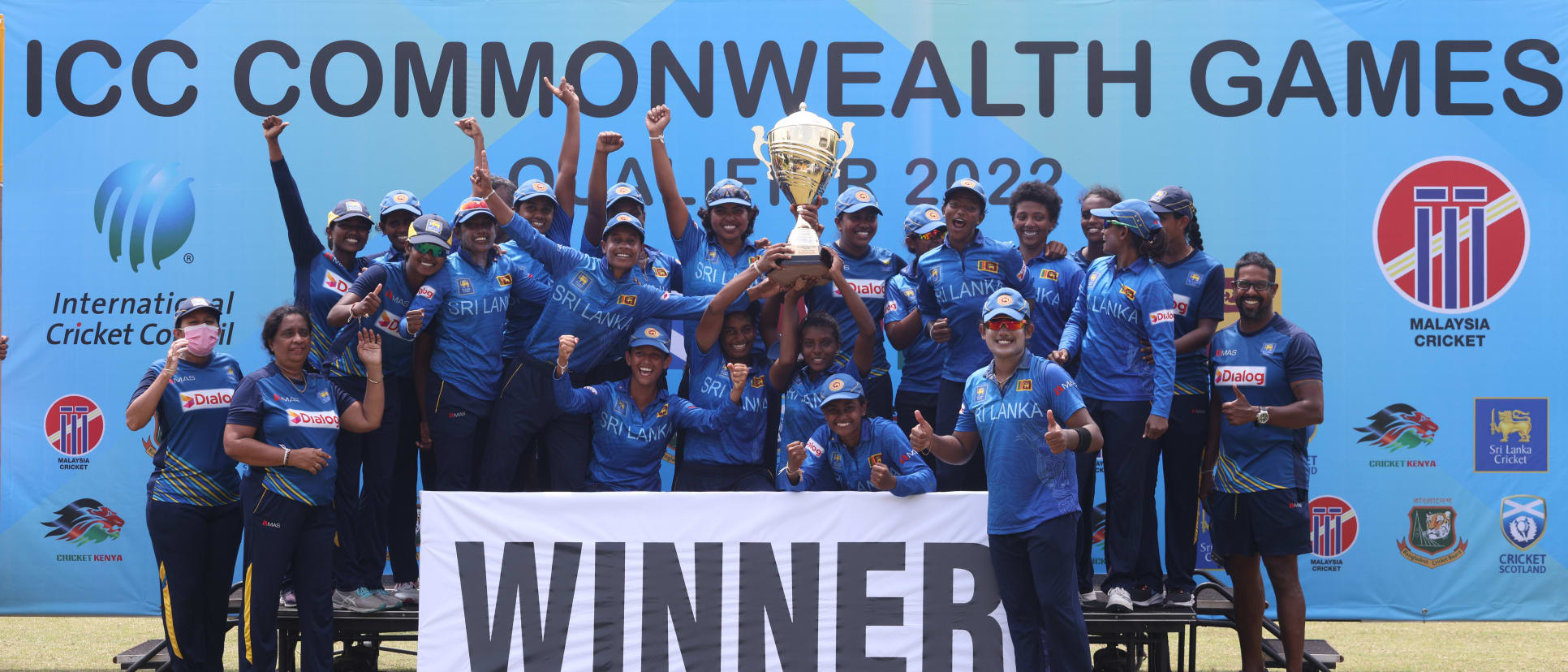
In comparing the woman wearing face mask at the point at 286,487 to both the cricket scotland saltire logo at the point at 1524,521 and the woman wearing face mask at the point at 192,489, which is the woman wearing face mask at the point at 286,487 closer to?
the woman wearing face mask at the point at 192,489

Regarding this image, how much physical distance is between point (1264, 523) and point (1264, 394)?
0.54 m

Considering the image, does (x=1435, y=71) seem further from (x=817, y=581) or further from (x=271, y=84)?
(x=271, y=84)

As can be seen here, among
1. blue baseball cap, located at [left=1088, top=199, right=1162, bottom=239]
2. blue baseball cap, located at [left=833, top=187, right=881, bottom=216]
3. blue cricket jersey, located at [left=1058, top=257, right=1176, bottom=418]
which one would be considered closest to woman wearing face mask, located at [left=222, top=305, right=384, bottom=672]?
blue baseball cap, located at [left=833, top=187, right=881, bottom=216]

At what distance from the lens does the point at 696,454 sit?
5199mm

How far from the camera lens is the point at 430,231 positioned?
16.4 feet

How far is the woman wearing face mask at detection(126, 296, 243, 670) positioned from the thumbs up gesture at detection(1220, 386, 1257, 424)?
4.11 metres

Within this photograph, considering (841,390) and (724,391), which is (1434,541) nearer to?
(841,390)

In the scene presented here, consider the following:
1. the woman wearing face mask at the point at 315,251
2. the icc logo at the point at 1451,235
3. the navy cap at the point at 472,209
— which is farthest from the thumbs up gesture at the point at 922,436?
the icc logo at the point at 1451,235

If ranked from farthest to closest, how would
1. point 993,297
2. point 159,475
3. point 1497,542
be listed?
point 1497,542 → point 159,475 → point 993,297

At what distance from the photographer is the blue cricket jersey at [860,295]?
541 cm

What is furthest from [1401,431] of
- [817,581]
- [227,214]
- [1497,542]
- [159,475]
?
[227,214]

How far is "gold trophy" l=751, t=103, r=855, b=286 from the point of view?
482 centimetres

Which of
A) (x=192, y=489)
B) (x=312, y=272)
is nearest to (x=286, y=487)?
(x=192, y=489)

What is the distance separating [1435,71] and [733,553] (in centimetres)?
460
